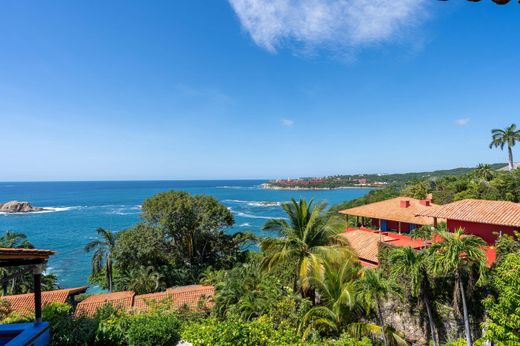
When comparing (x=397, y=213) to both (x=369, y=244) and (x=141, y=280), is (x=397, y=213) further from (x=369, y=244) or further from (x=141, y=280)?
(x=141, y=280)

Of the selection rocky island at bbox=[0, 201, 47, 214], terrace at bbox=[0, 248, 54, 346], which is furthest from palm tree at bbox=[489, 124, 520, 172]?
rocky island at bbox=[0, 201, 47, 214]

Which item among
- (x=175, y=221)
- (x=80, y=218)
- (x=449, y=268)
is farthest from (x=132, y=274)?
(x=80, y=218)

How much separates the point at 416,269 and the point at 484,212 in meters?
7.26

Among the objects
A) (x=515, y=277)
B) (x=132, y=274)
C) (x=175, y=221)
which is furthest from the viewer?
(x=175, y=221)

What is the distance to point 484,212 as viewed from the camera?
14219mm

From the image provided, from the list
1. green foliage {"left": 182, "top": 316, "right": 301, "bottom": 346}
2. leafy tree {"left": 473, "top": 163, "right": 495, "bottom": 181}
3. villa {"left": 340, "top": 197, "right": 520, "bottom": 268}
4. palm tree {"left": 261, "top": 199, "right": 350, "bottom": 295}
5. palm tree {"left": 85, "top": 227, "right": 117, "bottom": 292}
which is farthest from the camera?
leafy tree {"left": 473, "top": 163, "right": 495, "bottom": 181}

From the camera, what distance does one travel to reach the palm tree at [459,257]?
358 inches

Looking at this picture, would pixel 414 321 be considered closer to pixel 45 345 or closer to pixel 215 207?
pixel 45 345

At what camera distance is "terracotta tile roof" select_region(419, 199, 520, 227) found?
43.0 ft

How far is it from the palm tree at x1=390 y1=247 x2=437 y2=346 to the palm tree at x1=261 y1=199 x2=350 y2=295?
7.25 ft

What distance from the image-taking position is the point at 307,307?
37.3 ft

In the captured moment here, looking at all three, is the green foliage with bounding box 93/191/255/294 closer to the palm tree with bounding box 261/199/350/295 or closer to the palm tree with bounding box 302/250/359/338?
the palm tree with bounding box 261/199/350/295

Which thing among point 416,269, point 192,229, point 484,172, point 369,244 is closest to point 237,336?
point 416,269

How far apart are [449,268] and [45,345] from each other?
11697 millimetres
